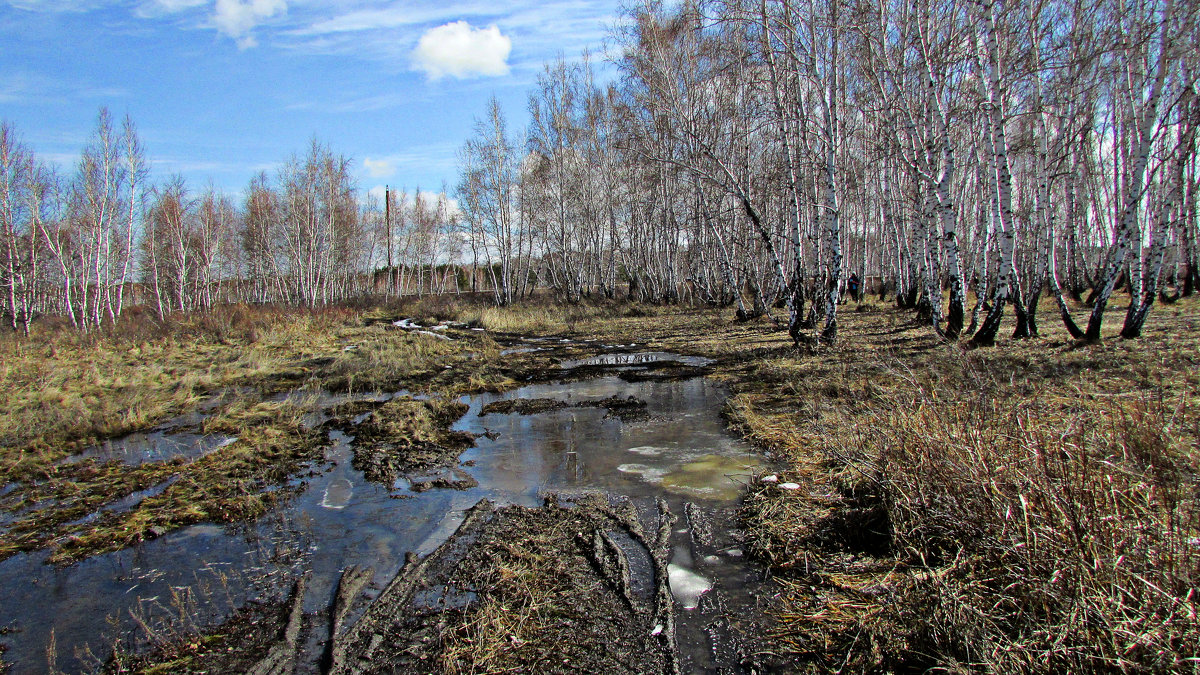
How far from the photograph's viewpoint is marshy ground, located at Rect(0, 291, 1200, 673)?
2.33 m

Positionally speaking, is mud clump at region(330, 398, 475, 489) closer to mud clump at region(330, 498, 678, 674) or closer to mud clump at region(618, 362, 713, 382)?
mud clump at region(330, 498, 678, 674)

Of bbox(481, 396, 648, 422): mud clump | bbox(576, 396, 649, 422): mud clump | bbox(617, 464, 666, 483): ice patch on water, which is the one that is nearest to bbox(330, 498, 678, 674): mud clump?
bbox(617, 464, 666, 483): ice patch on water

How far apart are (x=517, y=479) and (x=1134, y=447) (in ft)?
15.7

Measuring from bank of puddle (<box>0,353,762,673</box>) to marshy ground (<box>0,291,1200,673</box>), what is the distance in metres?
0.17

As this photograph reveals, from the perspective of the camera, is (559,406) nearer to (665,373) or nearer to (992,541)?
(665,373)

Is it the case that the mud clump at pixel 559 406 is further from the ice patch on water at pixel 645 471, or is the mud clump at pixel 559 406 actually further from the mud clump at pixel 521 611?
the mud clump at pixel 521 611

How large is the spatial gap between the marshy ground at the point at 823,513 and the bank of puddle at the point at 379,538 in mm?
173

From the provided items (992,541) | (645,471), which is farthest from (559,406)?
(992,541)

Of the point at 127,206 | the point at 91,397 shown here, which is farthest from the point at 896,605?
the point at 127,206

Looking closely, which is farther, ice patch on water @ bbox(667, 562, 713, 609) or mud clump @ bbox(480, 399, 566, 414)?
mud clump @ bbox(480, 399, 566, 414)

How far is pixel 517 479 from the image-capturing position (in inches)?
231

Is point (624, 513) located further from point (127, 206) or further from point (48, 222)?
point (48, 222)

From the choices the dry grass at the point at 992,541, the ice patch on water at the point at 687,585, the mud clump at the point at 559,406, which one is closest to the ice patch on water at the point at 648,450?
the mud clump at the point at 559,406

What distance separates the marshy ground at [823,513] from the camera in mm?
2326
